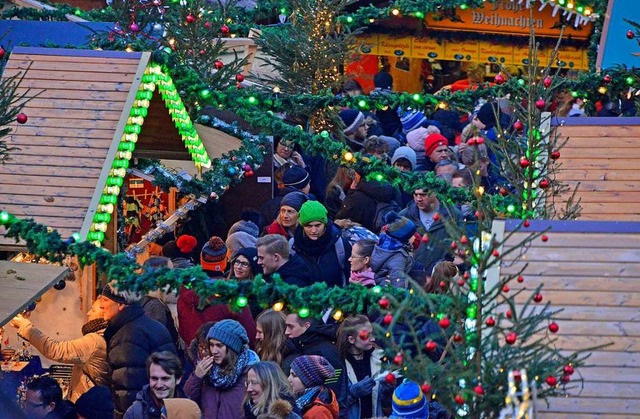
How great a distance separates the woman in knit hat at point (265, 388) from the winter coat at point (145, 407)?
1.73 feet

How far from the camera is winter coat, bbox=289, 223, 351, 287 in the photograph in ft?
44.9

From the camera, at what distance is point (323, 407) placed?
10.1m

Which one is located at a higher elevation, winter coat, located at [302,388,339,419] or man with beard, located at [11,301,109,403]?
winter coat, located at [302,388,339,419]

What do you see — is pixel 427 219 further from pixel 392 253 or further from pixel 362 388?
pixel 362 388

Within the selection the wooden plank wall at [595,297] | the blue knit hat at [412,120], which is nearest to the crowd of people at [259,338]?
the wooden plank wall at [595,297]

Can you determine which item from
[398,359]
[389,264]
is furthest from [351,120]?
[398,359]

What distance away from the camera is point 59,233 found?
1197 cm

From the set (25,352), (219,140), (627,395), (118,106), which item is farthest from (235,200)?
(627,395)

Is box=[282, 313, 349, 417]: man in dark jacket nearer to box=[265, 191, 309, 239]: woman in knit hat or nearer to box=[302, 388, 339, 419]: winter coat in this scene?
box=[302, 388, 339, 419]: winter coat

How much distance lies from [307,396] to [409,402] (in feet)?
2.22

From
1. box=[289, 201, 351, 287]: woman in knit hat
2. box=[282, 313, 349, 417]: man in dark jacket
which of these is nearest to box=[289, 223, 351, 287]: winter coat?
box=[289, 201, 351, 287]: woman in knit hat

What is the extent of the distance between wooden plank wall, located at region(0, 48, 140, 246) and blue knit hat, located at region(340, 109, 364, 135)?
212 inches

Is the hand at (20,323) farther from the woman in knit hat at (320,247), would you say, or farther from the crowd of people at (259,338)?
the woman in knit hat at (320,247)

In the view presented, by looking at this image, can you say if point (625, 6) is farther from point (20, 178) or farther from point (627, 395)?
point (627, 395)
